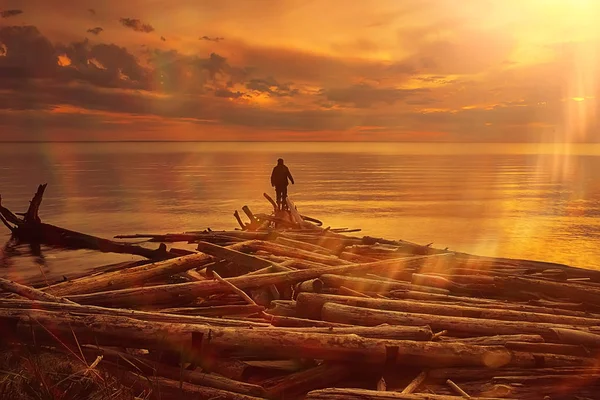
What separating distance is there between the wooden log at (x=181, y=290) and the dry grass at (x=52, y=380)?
2061 millimetres

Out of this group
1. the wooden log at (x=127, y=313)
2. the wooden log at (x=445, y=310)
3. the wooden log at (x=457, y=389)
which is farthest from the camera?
the wooden log at (x=445, y=310)

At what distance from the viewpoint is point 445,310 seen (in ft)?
26.9

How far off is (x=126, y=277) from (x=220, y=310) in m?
3.16

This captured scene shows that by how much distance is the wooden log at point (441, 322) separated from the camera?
741 cm

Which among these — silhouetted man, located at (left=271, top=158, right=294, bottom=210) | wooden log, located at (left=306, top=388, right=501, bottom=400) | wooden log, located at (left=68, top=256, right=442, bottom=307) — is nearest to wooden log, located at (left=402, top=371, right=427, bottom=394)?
wooden log, located at (left=306, top=388, right=501, bottom=400)

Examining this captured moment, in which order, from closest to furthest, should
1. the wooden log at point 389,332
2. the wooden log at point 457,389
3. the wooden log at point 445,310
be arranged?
the wooden log at point 457,389 → the wooden log at point 389,332 → the wooden log at point 445,310

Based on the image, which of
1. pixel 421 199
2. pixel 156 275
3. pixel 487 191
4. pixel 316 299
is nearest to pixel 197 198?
pixel 421 199

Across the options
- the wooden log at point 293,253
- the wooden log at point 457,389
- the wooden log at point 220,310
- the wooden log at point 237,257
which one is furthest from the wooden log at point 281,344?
the wooden log at point 293,253

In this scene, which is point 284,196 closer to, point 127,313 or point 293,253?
point 293,253

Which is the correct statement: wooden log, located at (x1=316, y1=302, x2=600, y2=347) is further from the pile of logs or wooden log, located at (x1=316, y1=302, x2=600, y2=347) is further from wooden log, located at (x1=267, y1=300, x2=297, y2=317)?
wooden log, located at (x1=267, y1=300, x2=297, y2=317)

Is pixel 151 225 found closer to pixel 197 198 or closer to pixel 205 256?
pixel 197 198

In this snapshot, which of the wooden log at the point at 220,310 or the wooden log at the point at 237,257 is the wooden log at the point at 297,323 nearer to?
the wooden log at the point at 220,310

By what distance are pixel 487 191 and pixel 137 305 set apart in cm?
6186

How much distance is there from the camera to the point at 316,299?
816cm
